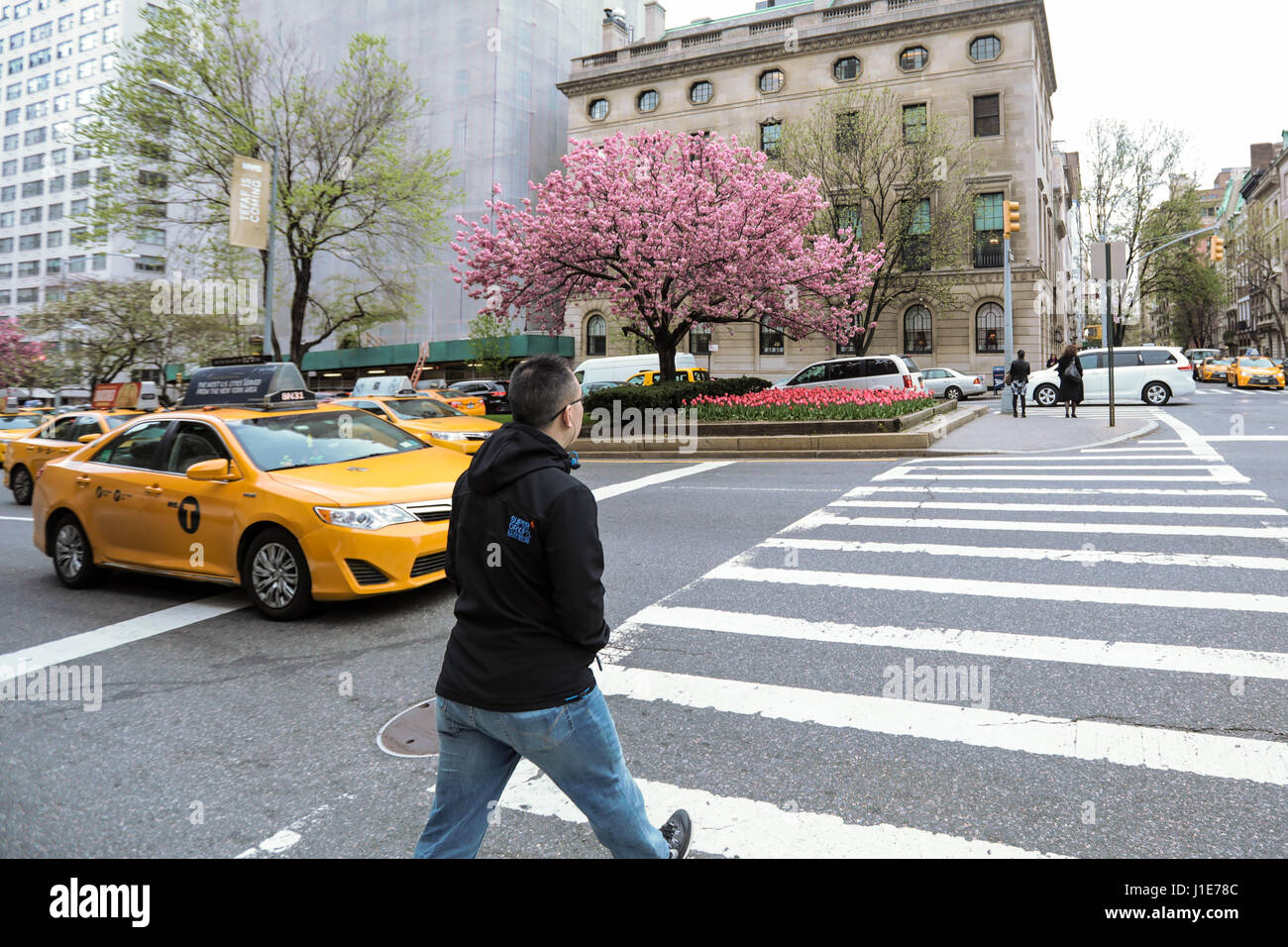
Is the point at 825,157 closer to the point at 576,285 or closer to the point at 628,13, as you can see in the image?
the point at 576,285

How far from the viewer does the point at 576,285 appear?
23547mm

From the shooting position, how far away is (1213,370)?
46.8 m

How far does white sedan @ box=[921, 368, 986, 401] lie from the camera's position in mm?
34531

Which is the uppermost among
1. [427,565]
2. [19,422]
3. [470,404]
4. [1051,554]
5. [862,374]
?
[862,374]

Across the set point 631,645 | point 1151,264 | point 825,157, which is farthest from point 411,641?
point 1151,264

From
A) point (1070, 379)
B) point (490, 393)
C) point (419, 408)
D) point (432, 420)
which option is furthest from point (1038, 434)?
point (490, 393)

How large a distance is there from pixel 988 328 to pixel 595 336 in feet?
70.7

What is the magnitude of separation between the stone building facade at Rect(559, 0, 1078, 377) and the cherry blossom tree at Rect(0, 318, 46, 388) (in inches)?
1153

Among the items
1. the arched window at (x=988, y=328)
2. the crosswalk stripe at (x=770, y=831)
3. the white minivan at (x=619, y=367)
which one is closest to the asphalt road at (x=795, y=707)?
the crosswalk stripe at (x=770, y=831)

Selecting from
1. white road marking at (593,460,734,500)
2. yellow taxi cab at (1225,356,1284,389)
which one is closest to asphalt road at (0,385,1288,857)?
white road marking at (593,460,734,500)

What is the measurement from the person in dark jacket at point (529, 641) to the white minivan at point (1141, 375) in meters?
28.4

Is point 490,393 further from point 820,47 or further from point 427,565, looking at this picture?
point 427,565

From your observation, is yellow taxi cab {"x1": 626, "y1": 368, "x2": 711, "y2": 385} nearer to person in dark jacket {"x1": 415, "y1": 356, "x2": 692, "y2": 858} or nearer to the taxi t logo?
the taxi t logo

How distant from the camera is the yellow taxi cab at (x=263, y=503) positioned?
623cm
